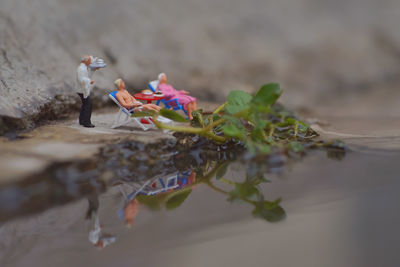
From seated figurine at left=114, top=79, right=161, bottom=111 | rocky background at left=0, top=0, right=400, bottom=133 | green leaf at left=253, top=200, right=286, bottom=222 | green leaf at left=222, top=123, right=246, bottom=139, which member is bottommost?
green leaf at left=253, top=200, right=286, bottom=222

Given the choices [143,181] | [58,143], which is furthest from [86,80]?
[143,181]

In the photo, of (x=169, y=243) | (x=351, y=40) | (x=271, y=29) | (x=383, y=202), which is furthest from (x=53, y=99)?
(x=351, y=40)

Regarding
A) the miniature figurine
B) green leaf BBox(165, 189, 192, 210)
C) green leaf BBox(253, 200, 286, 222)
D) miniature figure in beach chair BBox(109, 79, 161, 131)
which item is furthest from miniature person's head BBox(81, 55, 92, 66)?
green leaf BBox(253, 200, 286, 222)

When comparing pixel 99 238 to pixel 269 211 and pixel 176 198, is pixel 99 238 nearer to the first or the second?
pixel 176 198

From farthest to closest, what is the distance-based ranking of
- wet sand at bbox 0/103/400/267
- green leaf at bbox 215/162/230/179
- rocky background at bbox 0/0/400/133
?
1. rocky background at bbox 0/0/400/133
2. green leaf at bbox 215/162/230/179
3. wet sand at bbox 0/103/400/267

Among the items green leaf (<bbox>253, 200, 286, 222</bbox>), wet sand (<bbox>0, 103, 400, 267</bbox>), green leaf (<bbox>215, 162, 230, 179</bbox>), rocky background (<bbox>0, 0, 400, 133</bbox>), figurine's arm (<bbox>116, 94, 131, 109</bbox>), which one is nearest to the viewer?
wet sand (<bbox>0, 103, 400, 267</bbox>)

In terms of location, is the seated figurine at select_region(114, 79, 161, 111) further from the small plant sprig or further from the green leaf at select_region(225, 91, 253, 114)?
the green leaf at select_region(225, 91, 253, 114)

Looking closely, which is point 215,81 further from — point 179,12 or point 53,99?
point 53,99
